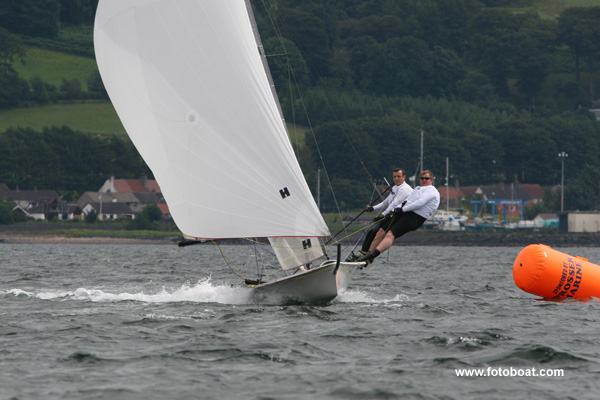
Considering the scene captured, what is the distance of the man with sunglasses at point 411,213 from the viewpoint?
17500 mm

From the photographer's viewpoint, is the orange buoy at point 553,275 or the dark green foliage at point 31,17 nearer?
the orange buoy at point 553,275

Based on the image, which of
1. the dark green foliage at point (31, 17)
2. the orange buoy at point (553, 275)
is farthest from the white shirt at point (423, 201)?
the dark green foliage at point (31, 17)

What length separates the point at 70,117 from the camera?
454 ft

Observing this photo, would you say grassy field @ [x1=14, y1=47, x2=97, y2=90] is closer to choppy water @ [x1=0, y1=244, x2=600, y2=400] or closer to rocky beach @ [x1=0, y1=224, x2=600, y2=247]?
rocky beach @ [x1=0, y1=224, x2=600, y2=247]

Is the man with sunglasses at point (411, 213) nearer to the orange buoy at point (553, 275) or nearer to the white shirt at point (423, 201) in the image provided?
the white shirt at point (423, 201)

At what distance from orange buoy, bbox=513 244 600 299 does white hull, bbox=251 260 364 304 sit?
2.79 m

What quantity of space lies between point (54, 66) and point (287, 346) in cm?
15931

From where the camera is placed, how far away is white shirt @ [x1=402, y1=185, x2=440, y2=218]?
17.5 meters

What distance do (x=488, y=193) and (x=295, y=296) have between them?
106930 millimetres

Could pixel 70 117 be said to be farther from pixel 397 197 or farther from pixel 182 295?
pixel 397 197

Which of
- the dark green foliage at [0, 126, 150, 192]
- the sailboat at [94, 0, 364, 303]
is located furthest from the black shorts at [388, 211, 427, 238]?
the dark green foliage at [0, 126, 150, 192]

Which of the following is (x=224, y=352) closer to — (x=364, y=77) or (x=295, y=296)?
(x=295, y=296)

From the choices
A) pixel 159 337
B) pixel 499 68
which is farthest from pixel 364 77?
pixel 159 337

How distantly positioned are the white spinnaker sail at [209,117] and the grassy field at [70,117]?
11655 cm
